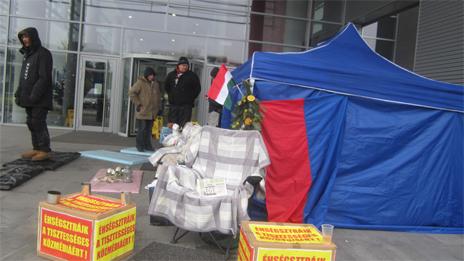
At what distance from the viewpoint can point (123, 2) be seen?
12.5 meters

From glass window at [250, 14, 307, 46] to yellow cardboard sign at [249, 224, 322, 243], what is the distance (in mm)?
10502

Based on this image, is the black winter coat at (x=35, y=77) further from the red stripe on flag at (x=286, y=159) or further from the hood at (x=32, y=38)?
the red stripe on flag at (x=286, y=159)

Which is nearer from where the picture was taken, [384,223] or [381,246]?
[381,246]

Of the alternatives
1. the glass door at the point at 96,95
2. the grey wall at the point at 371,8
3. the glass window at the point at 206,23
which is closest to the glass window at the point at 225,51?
the glass window at the point at 206,23

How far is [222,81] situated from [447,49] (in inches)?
190

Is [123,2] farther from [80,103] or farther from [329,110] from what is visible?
[329,110]

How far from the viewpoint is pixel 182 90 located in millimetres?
8445

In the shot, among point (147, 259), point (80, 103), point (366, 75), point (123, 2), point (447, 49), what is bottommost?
point (147, 259)

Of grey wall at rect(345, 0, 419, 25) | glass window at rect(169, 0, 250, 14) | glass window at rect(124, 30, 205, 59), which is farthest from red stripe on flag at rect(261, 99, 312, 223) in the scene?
glass window at rect(169, 0, 250, 14)

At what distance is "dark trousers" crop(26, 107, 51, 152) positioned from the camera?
644 cm

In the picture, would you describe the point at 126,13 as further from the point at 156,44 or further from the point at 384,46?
the point at 384,46

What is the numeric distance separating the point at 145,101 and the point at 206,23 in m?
5.21

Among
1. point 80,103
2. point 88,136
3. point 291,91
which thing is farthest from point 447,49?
point 80,103

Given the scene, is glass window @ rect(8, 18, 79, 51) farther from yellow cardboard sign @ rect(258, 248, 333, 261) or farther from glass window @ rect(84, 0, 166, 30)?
yellow cardboard sign @ rect(258, 248, 333, 261)
